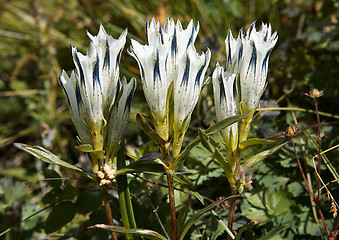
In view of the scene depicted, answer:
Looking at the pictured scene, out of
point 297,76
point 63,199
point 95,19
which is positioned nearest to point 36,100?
point 95,19

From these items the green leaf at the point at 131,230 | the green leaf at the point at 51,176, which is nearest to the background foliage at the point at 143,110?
the green leaf at the point at 51,176

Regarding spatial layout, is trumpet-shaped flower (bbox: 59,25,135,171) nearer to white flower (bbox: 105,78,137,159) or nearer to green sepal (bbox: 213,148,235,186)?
white flower (bbox: 105,78,137,159)

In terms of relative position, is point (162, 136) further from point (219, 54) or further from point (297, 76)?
point (219, 54)

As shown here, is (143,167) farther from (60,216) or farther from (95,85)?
(60,216)

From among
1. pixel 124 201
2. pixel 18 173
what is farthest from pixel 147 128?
pixel 18 173

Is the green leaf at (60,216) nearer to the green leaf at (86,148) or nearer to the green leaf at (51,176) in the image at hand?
the green leaf at (51,176)
